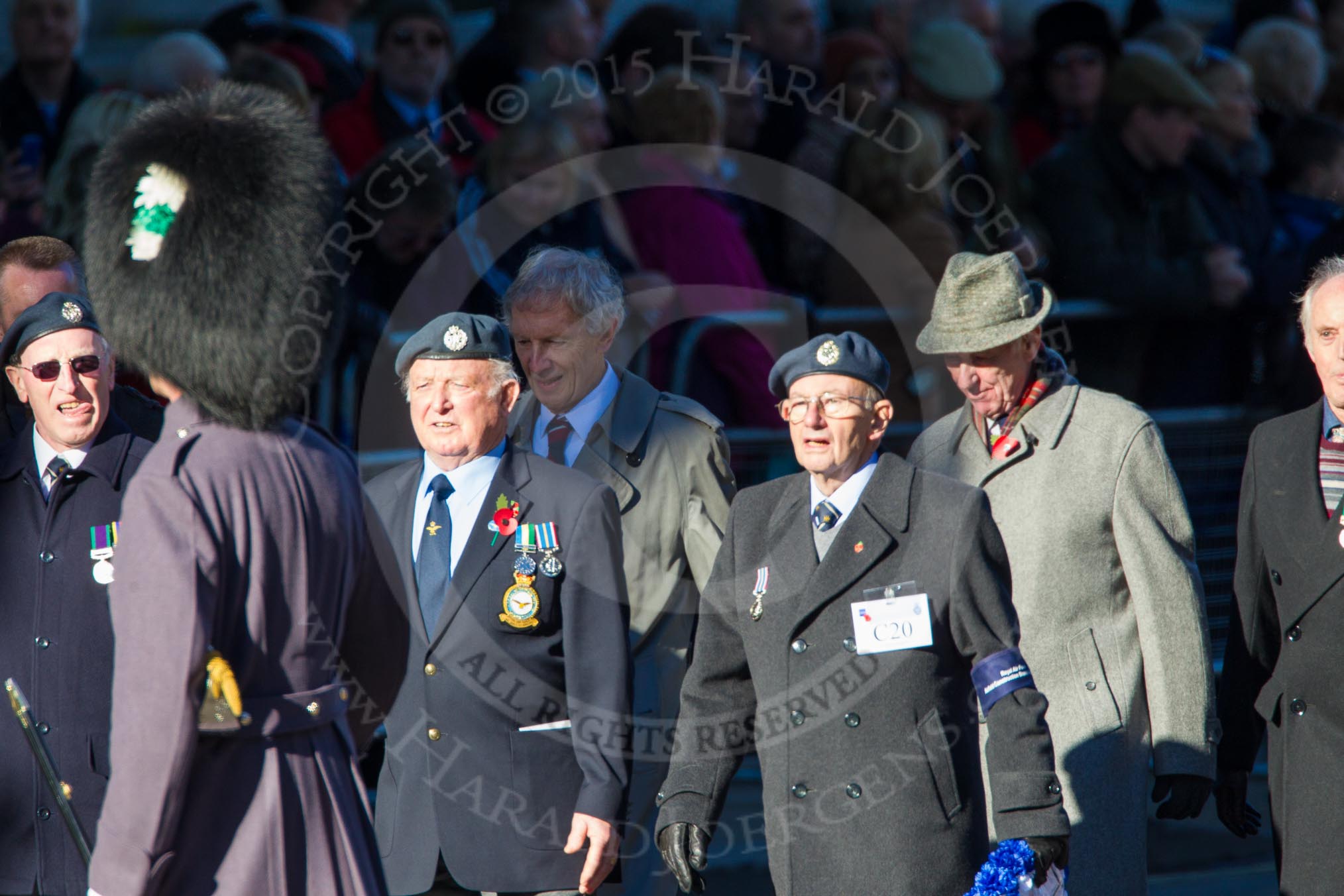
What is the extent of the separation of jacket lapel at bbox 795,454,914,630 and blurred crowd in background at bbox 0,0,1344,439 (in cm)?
255

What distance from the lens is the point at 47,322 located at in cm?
407

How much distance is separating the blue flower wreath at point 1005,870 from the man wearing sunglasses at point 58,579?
6.51 ft

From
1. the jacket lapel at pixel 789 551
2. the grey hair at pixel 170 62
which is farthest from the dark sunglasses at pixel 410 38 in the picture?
the jacket lapel at pixel 789 551

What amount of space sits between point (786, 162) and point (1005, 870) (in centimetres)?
410

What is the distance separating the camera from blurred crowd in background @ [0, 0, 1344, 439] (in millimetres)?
6047

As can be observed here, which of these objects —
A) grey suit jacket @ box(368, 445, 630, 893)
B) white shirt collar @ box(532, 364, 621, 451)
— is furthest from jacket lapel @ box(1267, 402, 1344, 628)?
white shirt collar @ box(532, 364, 621, 451)

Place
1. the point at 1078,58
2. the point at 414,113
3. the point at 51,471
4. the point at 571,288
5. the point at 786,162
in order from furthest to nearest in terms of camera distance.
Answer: the point at 1078,58, the point at 786,162, the point at 414,113, the point at 571,288, the point at 51,471

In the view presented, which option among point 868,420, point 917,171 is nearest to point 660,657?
point 868,420

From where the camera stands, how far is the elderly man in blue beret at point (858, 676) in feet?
11.1

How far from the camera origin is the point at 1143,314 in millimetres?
7012

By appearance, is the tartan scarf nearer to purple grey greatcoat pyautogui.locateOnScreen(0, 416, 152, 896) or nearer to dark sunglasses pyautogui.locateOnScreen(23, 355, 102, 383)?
purple grey greatcoat pyautogui.locateOnScreen(0, 416, 152, 896)

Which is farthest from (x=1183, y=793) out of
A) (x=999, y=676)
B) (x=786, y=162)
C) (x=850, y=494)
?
(x=786, y=162)

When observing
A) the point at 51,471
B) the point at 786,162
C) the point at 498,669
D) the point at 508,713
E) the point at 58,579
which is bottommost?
the point at 508,713

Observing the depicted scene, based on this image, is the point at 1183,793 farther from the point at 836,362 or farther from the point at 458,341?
the point at 458,341
